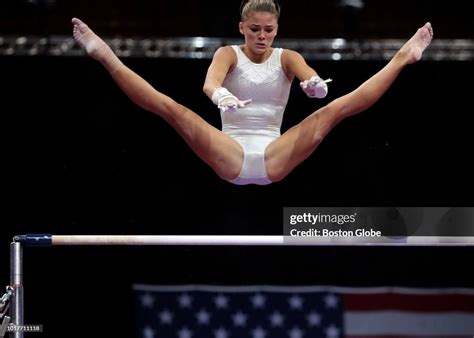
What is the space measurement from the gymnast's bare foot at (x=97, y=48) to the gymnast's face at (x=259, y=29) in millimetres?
807

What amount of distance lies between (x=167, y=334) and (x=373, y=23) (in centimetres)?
304

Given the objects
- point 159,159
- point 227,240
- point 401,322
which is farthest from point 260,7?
point 401,322

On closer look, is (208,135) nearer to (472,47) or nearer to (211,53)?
(211,53)

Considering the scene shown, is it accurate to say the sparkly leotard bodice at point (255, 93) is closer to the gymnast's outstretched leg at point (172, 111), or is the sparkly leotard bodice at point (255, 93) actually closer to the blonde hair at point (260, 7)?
the gymnast's outstretched leg at point (172, 111)

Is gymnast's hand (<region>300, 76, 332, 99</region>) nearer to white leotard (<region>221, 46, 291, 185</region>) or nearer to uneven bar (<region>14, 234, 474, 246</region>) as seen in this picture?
white leotard (<region>221, 46, 291, 185</region>)

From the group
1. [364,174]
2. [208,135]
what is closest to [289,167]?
[208,135]

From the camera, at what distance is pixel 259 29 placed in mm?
4680

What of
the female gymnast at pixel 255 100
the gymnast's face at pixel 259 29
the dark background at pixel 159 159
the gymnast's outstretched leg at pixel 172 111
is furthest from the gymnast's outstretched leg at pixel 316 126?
the dark background at pixel 159 159

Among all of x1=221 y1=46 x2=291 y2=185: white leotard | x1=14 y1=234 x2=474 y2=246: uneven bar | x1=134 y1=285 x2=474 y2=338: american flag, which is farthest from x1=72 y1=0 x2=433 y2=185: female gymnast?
x1=134 y1=285 x2=474 y2=338: american flag

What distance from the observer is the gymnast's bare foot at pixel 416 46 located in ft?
15.6

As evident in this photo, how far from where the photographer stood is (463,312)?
250 inches

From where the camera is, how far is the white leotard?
475cm

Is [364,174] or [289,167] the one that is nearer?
[289,167]

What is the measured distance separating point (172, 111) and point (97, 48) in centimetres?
58
